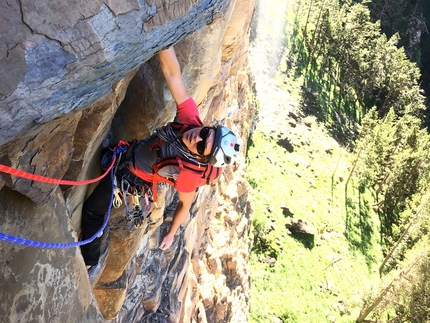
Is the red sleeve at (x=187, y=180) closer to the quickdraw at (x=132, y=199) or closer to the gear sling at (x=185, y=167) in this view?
the gear sling at (x=185, y=167)

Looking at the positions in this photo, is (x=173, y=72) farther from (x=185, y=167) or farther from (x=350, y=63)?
(x=350, y=63)

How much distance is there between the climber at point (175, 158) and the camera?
3.90 metres

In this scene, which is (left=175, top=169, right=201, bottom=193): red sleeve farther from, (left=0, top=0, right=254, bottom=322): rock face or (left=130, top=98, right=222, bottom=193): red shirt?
(left=0, top=0, right=254, bottom=322): rock face

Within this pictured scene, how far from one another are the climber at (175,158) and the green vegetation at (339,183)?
52.8 ft

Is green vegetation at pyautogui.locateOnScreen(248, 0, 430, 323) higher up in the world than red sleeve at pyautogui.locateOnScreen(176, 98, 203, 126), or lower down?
lower down

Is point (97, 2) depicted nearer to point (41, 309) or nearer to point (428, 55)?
point (41, 309)

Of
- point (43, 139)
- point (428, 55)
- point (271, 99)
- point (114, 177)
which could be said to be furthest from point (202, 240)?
point (428, 55)

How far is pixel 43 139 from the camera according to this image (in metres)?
2.66

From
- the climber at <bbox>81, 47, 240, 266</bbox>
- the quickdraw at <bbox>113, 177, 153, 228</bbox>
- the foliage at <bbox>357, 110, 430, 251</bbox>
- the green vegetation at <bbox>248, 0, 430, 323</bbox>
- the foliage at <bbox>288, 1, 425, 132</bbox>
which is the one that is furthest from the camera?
the foliage at <bbox>288, 1, 425, 132</bbox>

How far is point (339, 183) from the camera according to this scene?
29.7m

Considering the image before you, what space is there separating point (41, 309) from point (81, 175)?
1627mm

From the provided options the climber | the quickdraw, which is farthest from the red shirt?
the quickdraw

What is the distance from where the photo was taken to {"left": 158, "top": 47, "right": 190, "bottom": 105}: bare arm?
4.15 meters

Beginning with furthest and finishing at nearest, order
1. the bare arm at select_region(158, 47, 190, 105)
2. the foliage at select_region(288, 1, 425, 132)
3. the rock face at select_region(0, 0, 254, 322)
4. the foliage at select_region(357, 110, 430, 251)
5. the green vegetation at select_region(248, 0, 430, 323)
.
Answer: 1. the foliage at select_region(288, 1, 425, 132)
2. the foliage at select_region(357, 110, 430, 251)
3. the green vegetation at select_region(248, 0, 430, 323)
4. the bare arm at select_region(158, 47, 190, 105)
5. the rock face at select_region(0, 0, 254, 322)
